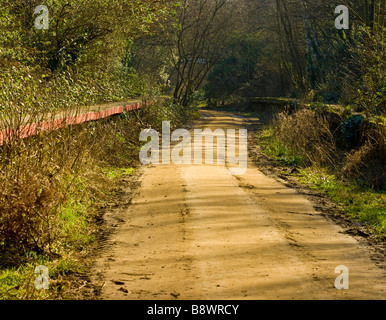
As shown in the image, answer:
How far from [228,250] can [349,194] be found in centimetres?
491

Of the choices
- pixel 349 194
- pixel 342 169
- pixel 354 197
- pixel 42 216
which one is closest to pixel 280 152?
pixel 342 169

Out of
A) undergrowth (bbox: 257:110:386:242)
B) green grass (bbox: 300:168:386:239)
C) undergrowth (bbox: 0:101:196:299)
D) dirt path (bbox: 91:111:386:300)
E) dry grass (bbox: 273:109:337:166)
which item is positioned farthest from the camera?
dry grass (bbox: 273:109:337:166)

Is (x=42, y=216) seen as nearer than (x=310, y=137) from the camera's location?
Yes

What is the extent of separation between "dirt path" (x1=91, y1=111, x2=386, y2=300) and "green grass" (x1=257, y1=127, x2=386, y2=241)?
0.63 meters

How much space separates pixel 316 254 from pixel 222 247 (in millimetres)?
1185

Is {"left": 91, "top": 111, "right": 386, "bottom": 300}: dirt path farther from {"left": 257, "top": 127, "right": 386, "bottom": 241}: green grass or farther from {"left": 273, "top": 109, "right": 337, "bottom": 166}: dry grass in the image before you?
{"left": 273, "top": 109, "right": 337, "bottom": 166}: dry grass

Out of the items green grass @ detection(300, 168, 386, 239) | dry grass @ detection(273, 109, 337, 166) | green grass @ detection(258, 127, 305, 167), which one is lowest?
green grass @ detection(300, 168, 386, 239)

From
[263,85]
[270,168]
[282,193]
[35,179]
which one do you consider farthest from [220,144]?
[263,85]

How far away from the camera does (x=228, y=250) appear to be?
7.71 m

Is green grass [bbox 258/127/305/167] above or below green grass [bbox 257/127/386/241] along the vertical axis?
above

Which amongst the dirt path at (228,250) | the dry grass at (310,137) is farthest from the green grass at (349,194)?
the dirt path at (228,250)

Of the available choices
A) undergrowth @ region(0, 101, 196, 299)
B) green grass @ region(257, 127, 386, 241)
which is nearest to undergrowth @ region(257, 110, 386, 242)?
green grass @ region(257, 127, 386, 241)

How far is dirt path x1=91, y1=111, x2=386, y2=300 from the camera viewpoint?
6.27 m

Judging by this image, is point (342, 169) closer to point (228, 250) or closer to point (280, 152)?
point (280, 152)
